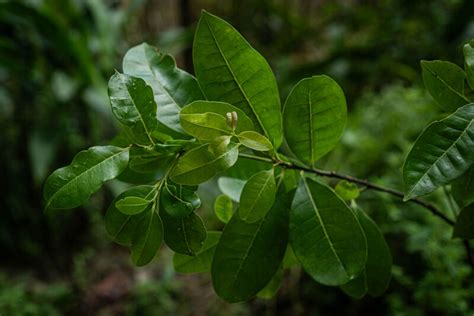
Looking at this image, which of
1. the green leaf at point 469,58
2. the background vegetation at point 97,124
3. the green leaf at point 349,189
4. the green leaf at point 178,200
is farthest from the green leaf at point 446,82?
the background vegetation at point 97,124

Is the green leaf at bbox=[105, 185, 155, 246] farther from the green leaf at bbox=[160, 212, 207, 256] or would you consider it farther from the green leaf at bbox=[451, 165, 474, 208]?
the green leaf at bbox=[451, 165, 474, 208]

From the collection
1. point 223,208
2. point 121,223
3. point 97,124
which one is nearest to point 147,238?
point 121,223

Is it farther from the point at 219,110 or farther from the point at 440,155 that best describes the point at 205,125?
the point at 440,155

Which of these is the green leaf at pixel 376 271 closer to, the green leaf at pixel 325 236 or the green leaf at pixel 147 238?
the green leaf at pixel 325 236

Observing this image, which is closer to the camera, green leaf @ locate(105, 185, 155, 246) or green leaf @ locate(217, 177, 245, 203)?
green leaf @ locate(105, 185, 155, 246)

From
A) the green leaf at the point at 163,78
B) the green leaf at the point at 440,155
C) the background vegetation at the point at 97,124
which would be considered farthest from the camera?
the background vegetation at the point at 97,124

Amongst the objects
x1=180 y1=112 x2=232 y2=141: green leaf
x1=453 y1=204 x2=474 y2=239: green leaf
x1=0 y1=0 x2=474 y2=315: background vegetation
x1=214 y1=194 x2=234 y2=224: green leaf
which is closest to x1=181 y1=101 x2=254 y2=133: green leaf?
x1=180 y1=112 x2=232 y2=141: green leaf
